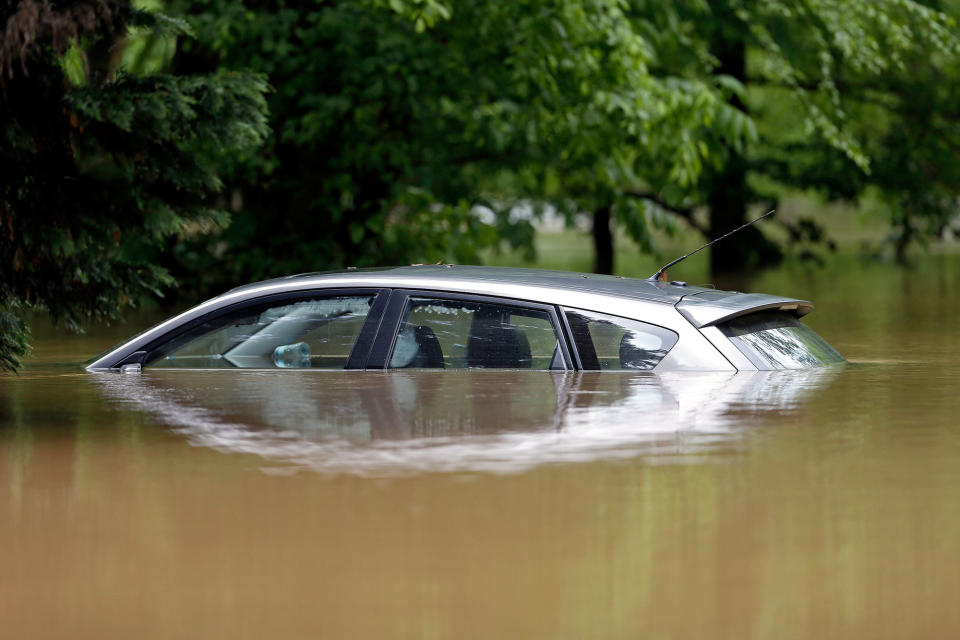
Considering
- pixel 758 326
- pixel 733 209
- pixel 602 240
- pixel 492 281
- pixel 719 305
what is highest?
pixel 733 209

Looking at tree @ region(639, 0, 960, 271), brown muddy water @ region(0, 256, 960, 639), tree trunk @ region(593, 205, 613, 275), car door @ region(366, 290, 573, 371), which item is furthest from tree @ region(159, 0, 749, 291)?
tree trunk @ region(593, 205, 613, 275)

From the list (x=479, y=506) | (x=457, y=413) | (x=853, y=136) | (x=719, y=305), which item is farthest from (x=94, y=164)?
(x=853, y=136)

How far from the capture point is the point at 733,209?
33969 mm

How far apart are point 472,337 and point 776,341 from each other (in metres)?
1.57

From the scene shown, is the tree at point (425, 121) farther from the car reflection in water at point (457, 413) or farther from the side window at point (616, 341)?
the side window at point (616, 341)

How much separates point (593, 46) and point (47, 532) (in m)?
13.7

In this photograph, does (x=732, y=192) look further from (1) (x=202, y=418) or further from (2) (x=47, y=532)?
(2) (x=47, y=532)

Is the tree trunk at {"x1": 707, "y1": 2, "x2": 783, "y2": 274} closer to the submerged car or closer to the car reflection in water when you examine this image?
the submerged car

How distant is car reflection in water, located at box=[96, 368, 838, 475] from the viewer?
6535mm

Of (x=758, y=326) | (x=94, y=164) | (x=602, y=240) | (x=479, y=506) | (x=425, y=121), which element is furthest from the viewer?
(x=602, y=240)

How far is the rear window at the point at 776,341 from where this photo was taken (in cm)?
743

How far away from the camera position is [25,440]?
7.26 m

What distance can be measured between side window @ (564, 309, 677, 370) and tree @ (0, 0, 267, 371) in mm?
2441

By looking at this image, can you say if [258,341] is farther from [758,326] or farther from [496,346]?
[758,326]
